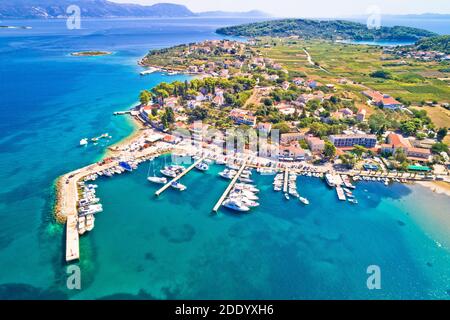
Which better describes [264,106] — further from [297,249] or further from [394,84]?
[394,84]

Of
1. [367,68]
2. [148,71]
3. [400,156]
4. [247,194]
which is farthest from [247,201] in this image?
[367,68]

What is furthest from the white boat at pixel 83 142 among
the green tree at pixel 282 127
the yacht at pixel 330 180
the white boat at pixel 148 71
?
the white boat at pixel 148 71

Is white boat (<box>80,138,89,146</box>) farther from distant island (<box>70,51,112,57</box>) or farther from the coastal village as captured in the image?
distant island (<box>70,51,112,57</box>)

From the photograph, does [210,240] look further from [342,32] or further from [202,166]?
[342,32]

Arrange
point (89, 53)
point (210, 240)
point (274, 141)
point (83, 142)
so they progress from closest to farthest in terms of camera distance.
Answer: point (210, 240) < point (83, 142) < point (274, 141) < point (89, 53)

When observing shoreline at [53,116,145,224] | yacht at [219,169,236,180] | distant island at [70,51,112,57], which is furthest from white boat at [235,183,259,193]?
distant island at [70,51,112,57]

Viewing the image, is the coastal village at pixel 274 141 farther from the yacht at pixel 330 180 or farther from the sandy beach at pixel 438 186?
the sandy beach at pixel 438 186
